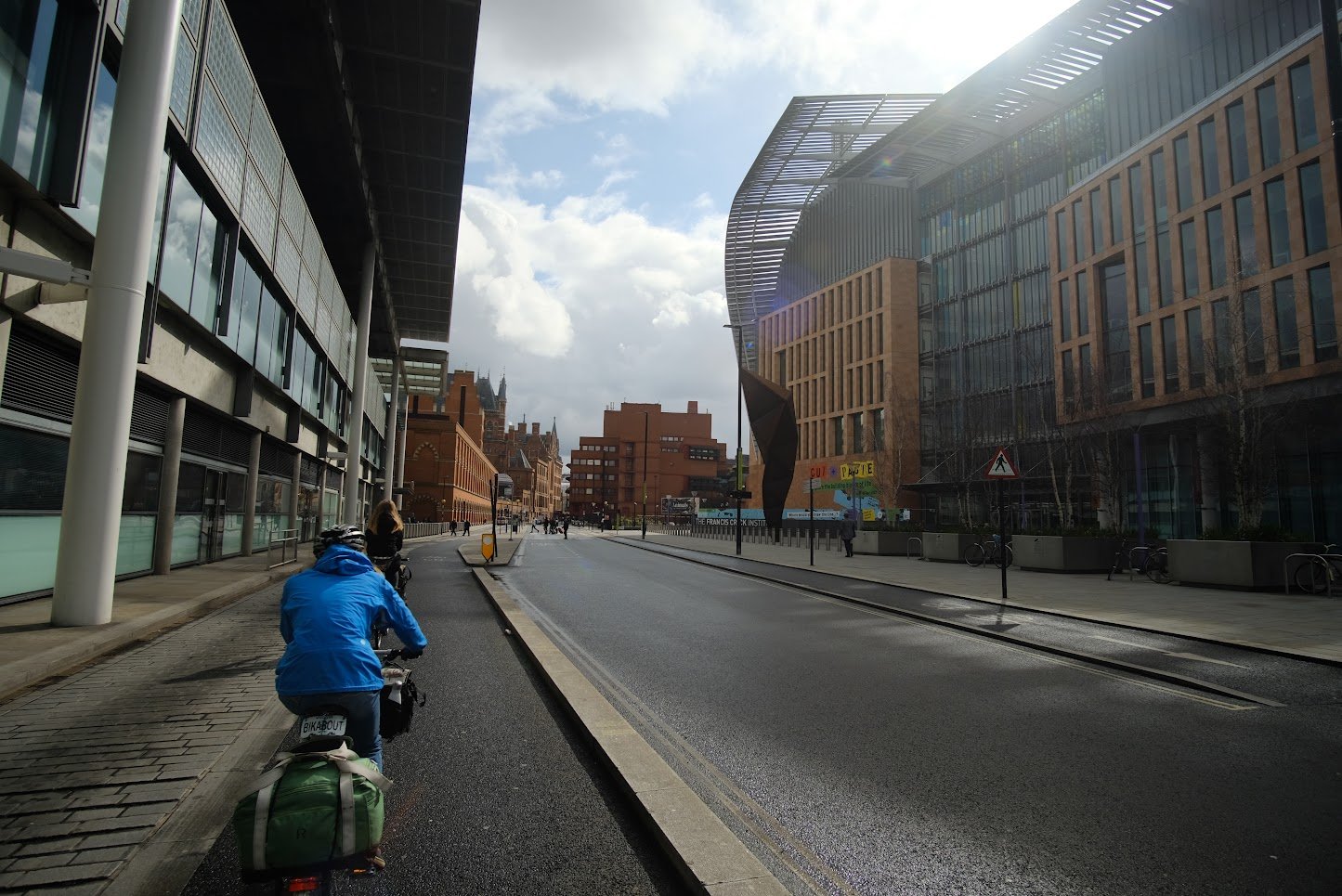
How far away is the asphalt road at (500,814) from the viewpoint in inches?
120

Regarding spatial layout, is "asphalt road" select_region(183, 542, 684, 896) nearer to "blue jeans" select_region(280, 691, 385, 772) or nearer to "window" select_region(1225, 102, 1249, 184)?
"blue jeans" select_region(280, 691, 385, 772)

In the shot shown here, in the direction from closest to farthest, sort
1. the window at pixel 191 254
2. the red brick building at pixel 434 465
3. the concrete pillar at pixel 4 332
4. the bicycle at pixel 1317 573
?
the concrete pillar at pixel 4 332 < the window at pixel 191 254 < the bicycle at pixel 1317 573 < the red brick building at pixel 434 465

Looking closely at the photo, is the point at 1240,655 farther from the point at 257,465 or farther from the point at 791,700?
the point at 257,465

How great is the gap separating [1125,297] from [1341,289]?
12.4 meters

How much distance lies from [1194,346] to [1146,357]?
3251 millimetres

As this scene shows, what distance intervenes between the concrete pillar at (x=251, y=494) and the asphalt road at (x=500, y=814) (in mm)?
17453

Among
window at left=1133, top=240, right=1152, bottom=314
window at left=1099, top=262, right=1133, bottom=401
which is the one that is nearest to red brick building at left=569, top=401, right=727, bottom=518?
window at left=1099, top=262, right=1133, bottom=401

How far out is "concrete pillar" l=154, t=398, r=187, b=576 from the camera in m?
15.0

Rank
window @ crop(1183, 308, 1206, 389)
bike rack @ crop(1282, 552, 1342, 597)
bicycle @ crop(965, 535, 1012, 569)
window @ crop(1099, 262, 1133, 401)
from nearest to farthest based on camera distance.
→ bike rack @ crop(1282, 552, 1342, 597) → bicycle @ crop(965, 535, 1012, 569) → window @ crop(1183, 308, 1206, 389) → window @ crop(1099, 262, 1133, 401)

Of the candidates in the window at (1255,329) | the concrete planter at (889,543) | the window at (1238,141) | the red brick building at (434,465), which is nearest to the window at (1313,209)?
the window at (1255,329)

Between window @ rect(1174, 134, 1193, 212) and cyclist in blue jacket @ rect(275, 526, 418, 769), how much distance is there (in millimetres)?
39169

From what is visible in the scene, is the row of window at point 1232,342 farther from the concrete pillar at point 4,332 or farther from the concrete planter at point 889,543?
the concrete pillar at point 4,332

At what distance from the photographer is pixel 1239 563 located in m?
16.0

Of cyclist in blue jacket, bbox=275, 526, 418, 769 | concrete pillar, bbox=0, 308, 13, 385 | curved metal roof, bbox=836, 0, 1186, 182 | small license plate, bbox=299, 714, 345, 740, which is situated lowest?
small license plate, bbox=299, 714, 345, 740
